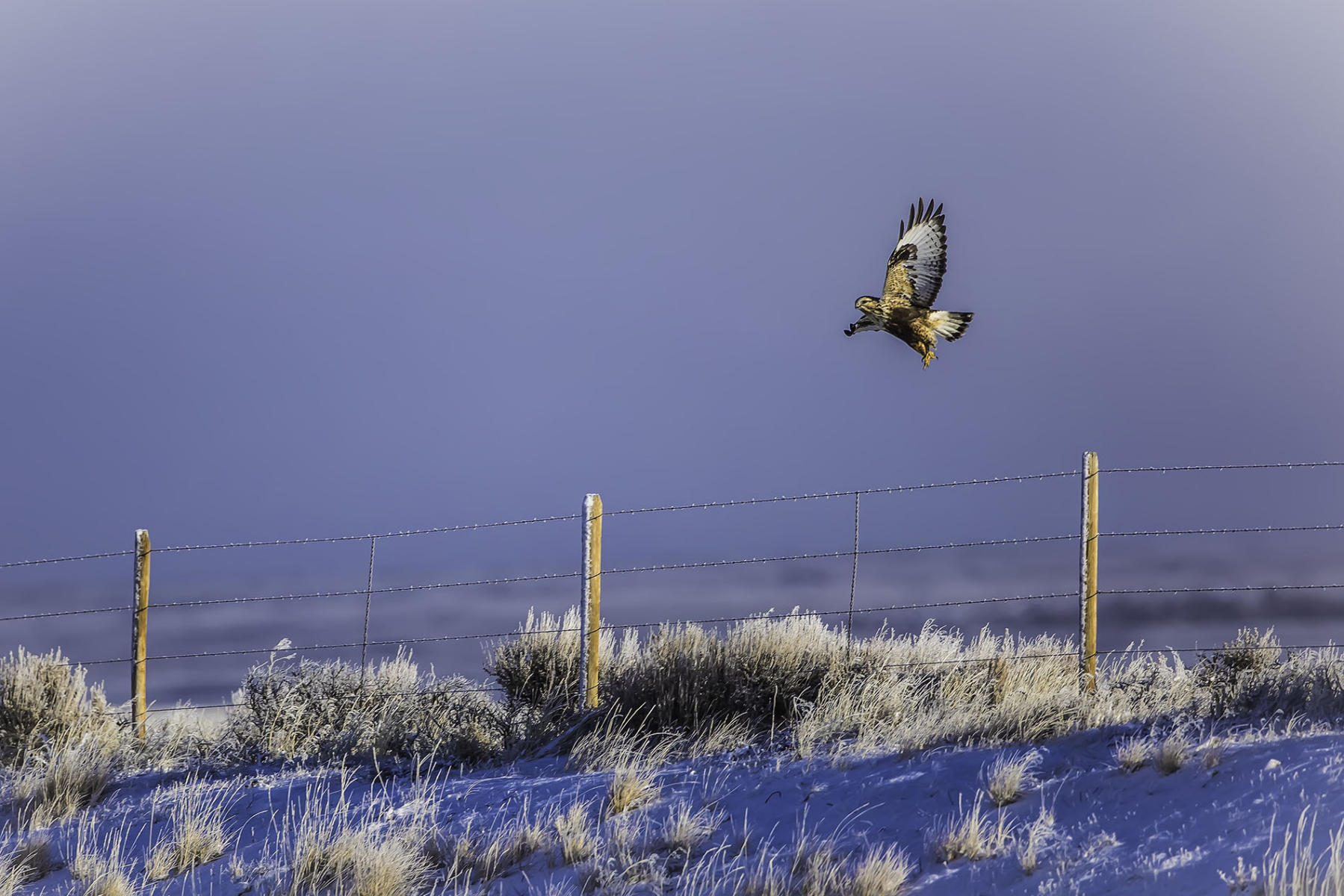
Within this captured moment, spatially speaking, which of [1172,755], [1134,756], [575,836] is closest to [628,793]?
[575,836]

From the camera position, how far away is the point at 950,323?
7859 mm

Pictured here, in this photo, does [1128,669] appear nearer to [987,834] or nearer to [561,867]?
[987,834]

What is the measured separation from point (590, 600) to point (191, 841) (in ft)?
11.6

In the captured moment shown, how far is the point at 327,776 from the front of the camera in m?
8.03

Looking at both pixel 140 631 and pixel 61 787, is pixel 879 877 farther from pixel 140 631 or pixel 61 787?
pixel 140 631

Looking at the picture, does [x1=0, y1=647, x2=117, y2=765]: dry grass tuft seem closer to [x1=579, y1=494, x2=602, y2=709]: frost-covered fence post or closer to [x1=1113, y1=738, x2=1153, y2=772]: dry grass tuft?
[x1=579, y1=494, x2=602, y2=709]: frost-covered fence post

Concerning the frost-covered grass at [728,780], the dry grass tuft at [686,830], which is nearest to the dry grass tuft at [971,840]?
the frost-covered grass at [728,780]

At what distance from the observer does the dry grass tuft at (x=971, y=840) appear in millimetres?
5305

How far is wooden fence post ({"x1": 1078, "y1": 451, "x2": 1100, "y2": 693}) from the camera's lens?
8789 millimetres

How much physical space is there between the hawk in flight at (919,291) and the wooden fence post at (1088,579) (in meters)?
1.90

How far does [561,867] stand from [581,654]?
127 inches

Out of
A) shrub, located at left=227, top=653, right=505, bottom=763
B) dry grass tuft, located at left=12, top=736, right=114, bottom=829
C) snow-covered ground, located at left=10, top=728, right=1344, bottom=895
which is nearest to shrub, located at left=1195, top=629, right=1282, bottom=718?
snow-covered ground, located at left=10, top=728, right=1344, bottom=895

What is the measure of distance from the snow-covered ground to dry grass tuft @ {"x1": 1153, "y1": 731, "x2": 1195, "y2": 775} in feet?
0.10

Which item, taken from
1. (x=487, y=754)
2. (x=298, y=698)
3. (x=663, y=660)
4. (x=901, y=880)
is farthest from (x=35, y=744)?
(x=901, y=880)
